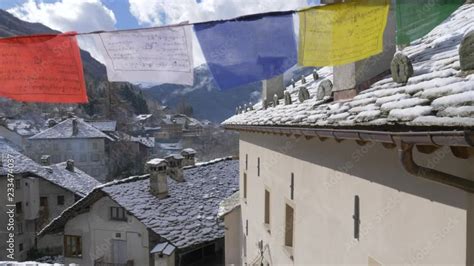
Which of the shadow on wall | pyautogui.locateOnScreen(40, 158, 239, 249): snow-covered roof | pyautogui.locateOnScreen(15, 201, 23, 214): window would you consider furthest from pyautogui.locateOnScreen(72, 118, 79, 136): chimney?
the shadow on wall

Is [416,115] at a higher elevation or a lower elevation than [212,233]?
higher

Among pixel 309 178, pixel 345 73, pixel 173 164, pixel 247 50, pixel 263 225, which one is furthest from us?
pixel 173 164

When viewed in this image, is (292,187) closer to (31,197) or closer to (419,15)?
(419,15)

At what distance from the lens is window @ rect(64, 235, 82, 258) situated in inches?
800

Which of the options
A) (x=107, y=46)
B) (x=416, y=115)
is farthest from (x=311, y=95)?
(x=416, y=115)

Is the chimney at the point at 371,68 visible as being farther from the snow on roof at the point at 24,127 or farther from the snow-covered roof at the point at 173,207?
the snow on roof at the point at 24,127

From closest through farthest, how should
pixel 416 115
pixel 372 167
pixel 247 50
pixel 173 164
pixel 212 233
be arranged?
pixel 416 115
pixel 372 167
pixel 247 50
pixel 212 233
pixel 173 164

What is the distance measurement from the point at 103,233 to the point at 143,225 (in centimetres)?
255

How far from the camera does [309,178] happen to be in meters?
6.58

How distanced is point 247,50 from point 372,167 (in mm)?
1969

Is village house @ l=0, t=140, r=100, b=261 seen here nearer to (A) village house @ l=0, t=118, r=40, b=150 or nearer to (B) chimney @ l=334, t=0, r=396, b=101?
(A) village house @ l=0, t=118, r=40, b=150

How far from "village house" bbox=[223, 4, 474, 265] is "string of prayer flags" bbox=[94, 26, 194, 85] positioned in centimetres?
167

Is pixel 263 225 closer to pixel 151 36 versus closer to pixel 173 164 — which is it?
pixel 151 36

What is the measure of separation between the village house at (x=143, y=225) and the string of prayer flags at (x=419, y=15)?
1438 centimetres
